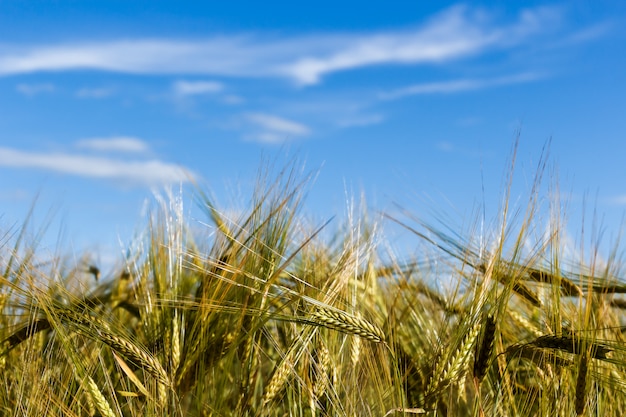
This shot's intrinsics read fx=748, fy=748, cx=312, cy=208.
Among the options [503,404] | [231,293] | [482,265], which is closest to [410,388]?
[503,404]

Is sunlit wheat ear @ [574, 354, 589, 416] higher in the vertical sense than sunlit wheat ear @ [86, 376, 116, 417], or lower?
higher

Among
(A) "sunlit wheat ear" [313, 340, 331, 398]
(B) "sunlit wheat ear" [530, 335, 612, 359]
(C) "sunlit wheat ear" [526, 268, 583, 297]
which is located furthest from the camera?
(C) "sunlit wheat ear" [526, 268, 583, 297]

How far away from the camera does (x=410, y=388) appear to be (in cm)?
192

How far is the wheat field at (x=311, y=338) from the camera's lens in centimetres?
167

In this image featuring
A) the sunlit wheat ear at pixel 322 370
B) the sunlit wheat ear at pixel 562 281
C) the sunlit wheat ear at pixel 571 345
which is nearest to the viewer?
the sunlit wheat ear at pixel 571 345

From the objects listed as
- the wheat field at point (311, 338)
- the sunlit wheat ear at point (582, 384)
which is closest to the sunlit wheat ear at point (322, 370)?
the wheat field at point (311, 338)

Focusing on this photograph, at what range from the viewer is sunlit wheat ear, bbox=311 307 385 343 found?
5.32ft

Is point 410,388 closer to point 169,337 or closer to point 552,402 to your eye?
point 552,402

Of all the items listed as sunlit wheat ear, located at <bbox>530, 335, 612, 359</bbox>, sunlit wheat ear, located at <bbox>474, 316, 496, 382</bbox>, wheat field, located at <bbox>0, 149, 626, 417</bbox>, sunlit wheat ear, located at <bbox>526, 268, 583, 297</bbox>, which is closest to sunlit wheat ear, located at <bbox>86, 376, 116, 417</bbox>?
wheat field, located at <bbox>0, 149, 626, 417</bbox>

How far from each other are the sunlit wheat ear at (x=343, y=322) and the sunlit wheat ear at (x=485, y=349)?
0.72 ft

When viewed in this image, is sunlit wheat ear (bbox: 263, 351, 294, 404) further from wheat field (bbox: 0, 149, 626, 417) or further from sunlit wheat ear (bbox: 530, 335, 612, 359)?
sunlit wheat ear (bbox: 530, 335, 612, 359)

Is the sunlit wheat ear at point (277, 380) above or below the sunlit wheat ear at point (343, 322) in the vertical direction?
below

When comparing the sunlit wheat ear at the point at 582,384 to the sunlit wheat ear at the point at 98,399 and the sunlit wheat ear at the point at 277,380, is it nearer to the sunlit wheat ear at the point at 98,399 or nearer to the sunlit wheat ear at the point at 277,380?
the sunlit wheat ear at the point at 277,380

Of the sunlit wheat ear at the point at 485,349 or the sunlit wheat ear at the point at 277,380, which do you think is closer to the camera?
the sunlit wheat ear at the point at 485,349
